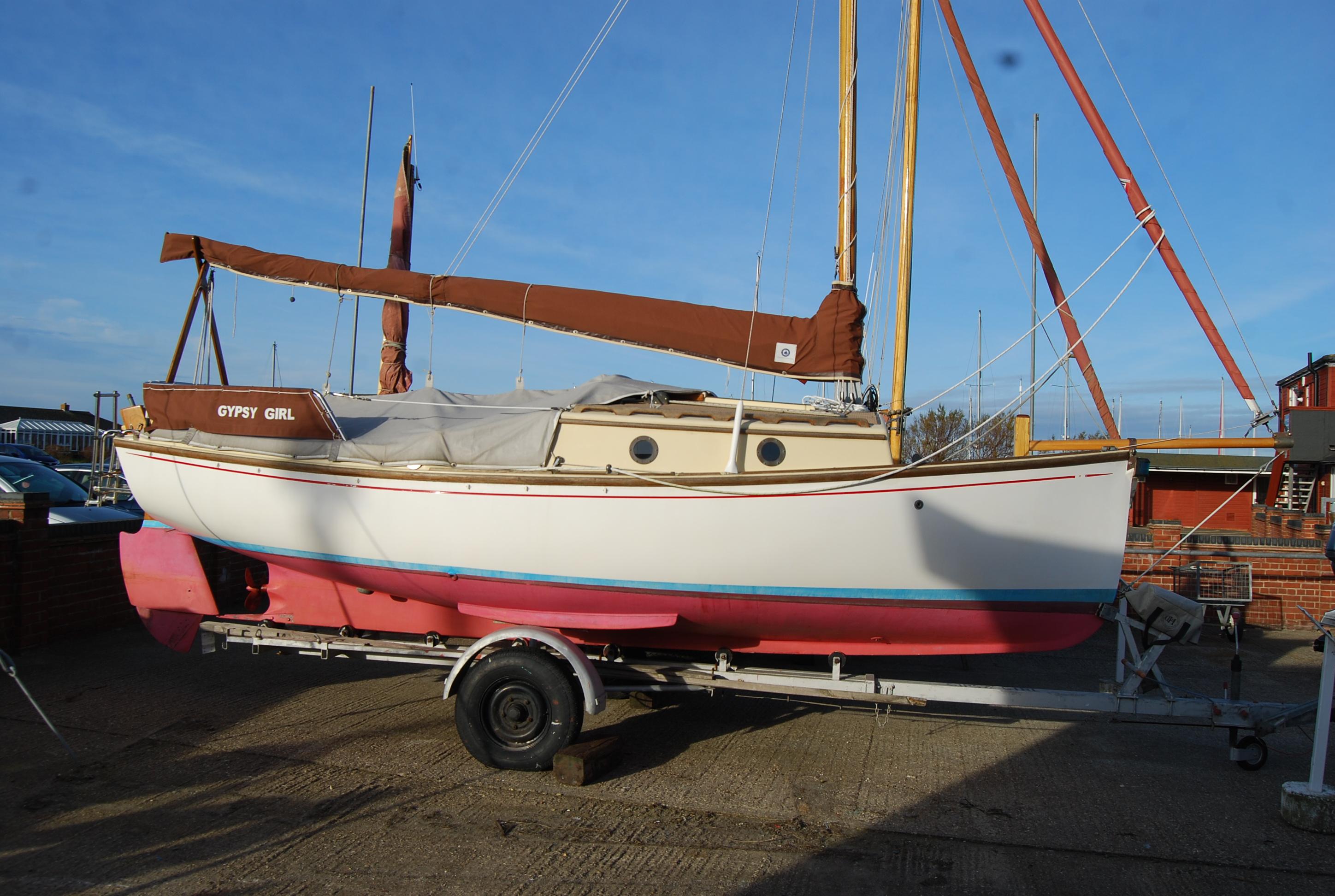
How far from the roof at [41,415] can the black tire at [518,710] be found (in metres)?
58.9

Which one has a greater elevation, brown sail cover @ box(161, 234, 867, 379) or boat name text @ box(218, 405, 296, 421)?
brown sail cover @ box(161, 234, 867, 379)

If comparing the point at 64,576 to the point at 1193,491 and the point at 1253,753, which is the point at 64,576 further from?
the point at 1193,491

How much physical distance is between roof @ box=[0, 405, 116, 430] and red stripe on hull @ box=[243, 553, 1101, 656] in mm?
57180

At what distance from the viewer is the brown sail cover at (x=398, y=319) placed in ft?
29.1

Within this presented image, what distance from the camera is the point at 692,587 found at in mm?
5324

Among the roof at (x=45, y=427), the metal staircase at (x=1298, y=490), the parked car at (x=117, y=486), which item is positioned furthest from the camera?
the roof at (x=45, y=427)

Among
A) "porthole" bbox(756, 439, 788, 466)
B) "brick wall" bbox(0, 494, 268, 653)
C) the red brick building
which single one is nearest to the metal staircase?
the red brick building

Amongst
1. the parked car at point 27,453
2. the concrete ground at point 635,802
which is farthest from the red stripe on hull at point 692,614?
the parked car at point 27,453

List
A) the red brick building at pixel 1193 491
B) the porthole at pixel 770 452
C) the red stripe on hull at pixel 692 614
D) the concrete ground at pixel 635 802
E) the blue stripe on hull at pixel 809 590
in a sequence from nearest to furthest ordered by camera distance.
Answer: the concrete ground at pixel 635 802 < the blue stripe on hull at pixel 809 590 < the red stripe on hull at pixel 692 614 < the porthole at pixel 770 452 < the red brick building at pixel 1193 491

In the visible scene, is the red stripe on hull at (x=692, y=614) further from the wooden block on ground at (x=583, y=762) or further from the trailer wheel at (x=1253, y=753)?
the trailer wheel at (x=1253, y=753)

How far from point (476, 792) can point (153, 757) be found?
2.09 meters

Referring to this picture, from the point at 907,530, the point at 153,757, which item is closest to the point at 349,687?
the point at 153,757

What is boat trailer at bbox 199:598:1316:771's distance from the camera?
4895 mm

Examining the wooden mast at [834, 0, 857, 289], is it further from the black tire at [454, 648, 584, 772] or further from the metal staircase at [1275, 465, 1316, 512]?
the metal staircase at [1275, 465, 1316, 512]
